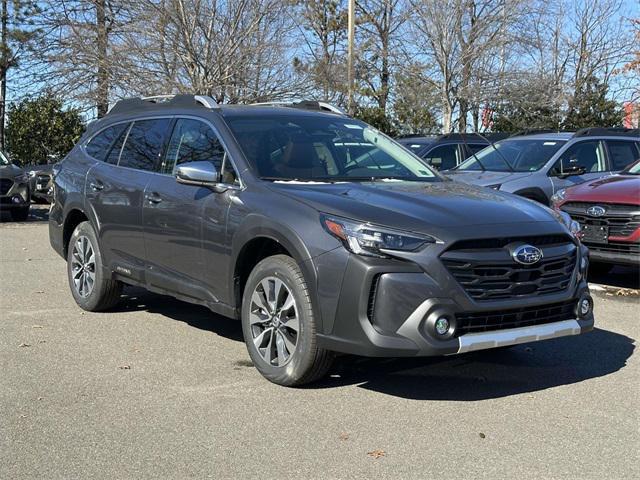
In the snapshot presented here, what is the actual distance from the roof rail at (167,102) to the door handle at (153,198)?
0.79 meters

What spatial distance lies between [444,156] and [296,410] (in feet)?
34.0

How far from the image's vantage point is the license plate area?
28.2 ft

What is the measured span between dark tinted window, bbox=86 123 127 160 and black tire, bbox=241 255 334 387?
8.93 ft

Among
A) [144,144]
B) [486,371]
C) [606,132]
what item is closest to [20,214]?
[144,144]

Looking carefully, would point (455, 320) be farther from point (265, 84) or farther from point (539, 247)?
point (265, 84)

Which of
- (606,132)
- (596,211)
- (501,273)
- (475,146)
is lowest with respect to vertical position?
(501,273)

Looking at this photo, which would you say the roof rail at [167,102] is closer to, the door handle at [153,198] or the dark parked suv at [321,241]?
the dark parked suv at [321,241]

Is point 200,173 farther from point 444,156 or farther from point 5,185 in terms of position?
point 5,185

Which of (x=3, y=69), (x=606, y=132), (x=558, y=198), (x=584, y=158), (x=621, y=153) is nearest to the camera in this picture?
(x=558, y=198)

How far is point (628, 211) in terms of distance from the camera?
8.46 metres

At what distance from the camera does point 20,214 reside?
16672 millimetres

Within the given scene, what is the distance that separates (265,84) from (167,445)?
18.0 meters

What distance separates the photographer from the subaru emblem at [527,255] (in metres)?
4.77

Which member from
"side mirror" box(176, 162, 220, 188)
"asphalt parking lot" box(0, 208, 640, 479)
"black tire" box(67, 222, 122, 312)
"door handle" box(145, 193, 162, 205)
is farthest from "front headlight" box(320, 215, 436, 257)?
"black tire" box(67, 222, 122, 312)
